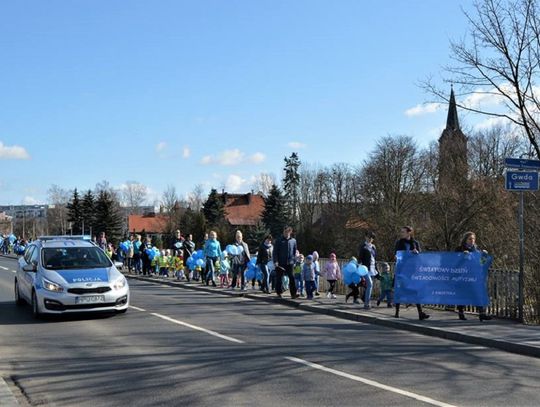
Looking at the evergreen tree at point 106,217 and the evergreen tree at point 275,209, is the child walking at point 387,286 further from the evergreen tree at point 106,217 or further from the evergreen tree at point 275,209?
the evergreen tree at point 106,217

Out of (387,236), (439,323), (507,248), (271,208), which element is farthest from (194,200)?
(439,323)

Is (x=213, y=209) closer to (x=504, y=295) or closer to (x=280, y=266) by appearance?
(x=280, y=266)

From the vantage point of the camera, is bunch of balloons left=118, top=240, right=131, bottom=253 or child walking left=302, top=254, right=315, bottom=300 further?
bunch of balloons left=118, top=240, right=131, bottom=253

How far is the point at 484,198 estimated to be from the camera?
1742 inches

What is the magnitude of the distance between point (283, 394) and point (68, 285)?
23.7ft

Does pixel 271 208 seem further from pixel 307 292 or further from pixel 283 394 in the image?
pixel 283 394

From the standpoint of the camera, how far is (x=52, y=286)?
514 inches

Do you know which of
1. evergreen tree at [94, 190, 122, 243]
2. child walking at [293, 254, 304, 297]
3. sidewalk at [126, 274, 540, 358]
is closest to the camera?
sidewalk at [126, 274, 540, 358]

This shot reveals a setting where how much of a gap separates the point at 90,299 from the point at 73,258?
1.63 m

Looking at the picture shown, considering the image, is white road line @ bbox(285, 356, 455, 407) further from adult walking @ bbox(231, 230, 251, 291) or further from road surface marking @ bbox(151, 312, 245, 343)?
adult walking @ bbox(231, 230, 251, 291)

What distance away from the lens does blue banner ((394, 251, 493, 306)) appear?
12.9 meters

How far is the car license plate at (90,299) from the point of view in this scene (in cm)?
1295

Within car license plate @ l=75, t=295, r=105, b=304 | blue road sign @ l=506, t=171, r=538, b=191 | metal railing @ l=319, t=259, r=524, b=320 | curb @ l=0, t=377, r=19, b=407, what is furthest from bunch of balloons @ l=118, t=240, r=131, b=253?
curb @ l=0, t=377, r=19, b=407

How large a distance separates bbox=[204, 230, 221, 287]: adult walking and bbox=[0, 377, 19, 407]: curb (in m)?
13.4
